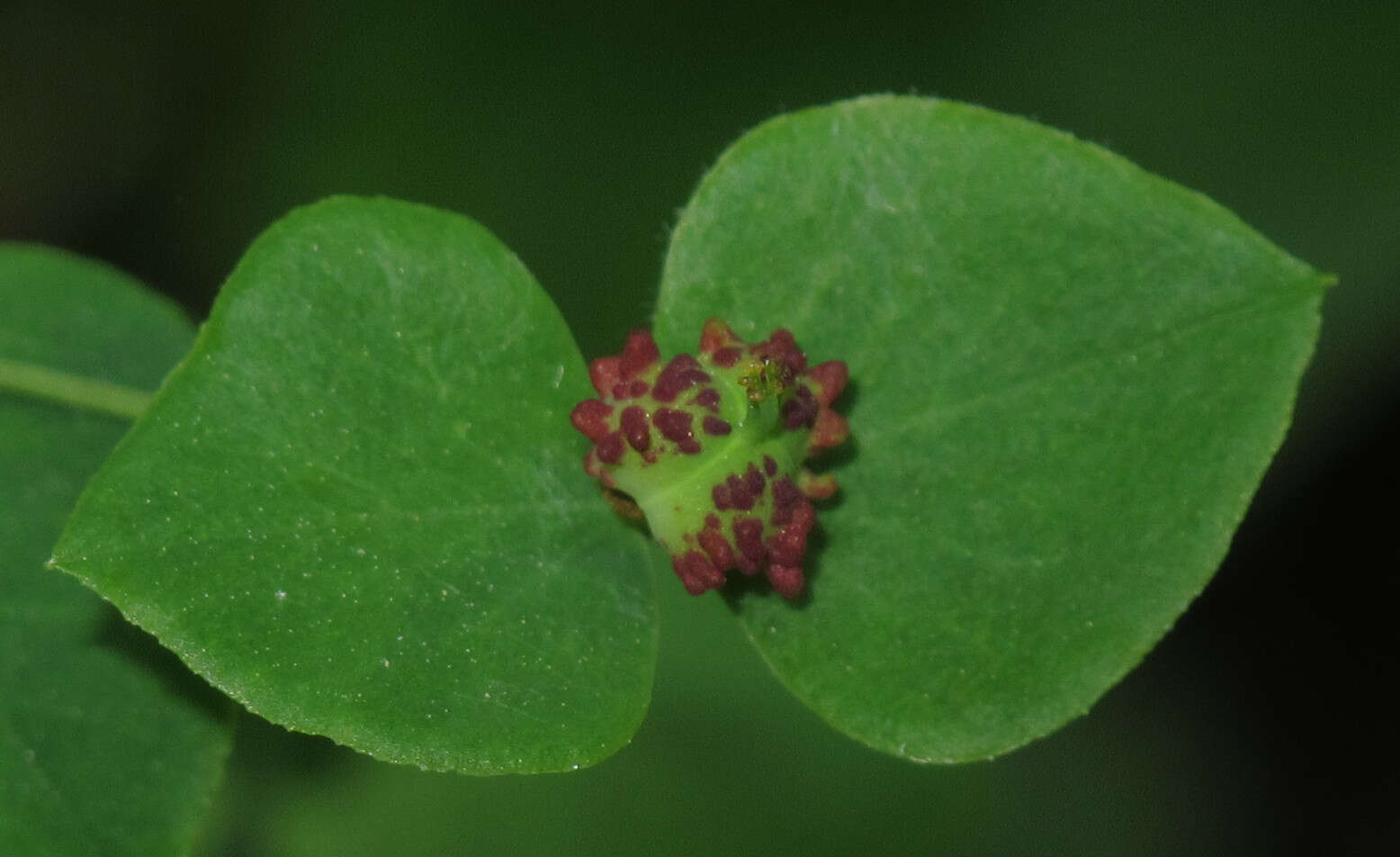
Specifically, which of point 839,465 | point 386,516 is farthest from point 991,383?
point 386,516

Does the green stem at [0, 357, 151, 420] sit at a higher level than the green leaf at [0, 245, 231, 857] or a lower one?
higher

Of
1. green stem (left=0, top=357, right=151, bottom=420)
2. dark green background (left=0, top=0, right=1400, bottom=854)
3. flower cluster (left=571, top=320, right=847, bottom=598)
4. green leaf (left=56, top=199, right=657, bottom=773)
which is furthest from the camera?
dark green background (left=0, top=0, right=1400, bottom=854)

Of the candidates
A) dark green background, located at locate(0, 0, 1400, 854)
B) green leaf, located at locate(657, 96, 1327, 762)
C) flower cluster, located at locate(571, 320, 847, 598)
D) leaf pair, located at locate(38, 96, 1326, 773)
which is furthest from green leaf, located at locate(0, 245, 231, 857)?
dark green background, located at locate(0, 0, 1400, 854)

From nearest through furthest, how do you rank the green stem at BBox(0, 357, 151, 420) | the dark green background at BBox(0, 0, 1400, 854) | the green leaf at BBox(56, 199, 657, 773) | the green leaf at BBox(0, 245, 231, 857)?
1. the green leaf at BBox(56, 199, 657, 773)
2. the green leaf at BBox(0, 245, 231, 857)
3. the green stem at BBox(0, 357, 151, 420)
4. the dark green background at BBox(0, 0, 1400, 854)

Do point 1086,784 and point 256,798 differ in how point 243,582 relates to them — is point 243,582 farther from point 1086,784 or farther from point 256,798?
point 1086,784

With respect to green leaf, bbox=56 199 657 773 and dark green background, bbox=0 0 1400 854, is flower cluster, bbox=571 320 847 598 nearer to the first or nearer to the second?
green leaf, bbox=56 199 657 773

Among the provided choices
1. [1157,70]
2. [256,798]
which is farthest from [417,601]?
[1157,70]

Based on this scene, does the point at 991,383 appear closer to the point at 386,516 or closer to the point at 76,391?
the point at 386,516

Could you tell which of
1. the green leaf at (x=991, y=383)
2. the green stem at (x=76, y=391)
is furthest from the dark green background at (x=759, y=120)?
the green leaf at (x=991, y=383)
